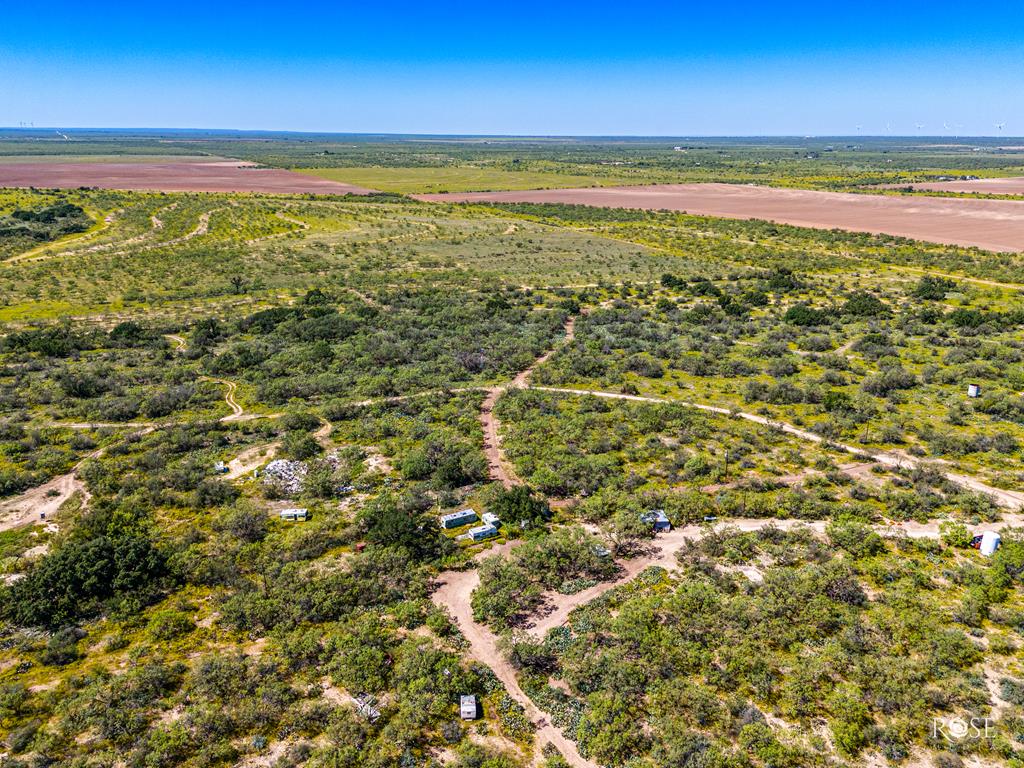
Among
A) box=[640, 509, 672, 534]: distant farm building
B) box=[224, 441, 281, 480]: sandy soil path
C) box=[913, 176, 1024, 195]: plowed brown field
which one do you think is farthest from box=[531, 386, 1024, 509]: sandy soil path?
box=[913, 176, 1024, 195]: plowed brown field

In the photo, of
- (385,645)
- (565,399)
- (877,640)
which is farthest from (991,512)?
(385,645)

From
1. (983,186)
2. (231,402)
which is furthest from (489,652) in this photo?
(983,186)

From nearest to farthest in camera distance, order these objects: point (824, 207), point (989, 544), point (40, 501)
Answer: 1. point (989, 544)
2. point (40, 501)
3. point (824, 207)

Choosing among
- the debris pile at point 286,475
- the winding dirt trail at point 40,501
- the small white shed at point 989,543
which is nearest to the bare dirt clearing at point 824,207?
the small white shed at point 989,543

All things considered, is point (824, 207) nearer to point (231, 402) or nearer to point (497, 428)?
point (497, 428)

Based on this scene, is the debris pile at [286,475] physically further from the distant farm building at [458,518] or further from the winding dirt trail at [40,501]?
the winding dirt trail at [40,501]

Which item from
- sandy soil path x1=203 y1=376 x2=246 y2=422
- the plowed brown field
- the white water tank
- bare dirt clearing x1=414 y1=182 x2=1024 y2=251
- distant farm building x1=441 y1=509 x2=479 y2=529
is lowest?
distant farm building x1=441 y1=509 x2=479 y2=529

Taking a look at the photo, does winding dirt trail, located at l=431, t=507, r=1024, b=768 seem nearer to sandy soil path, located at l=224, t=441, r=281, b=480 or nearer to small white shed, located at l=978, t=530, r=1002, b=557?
small white shed, located at l=978, t=530, r=1002, b=557
